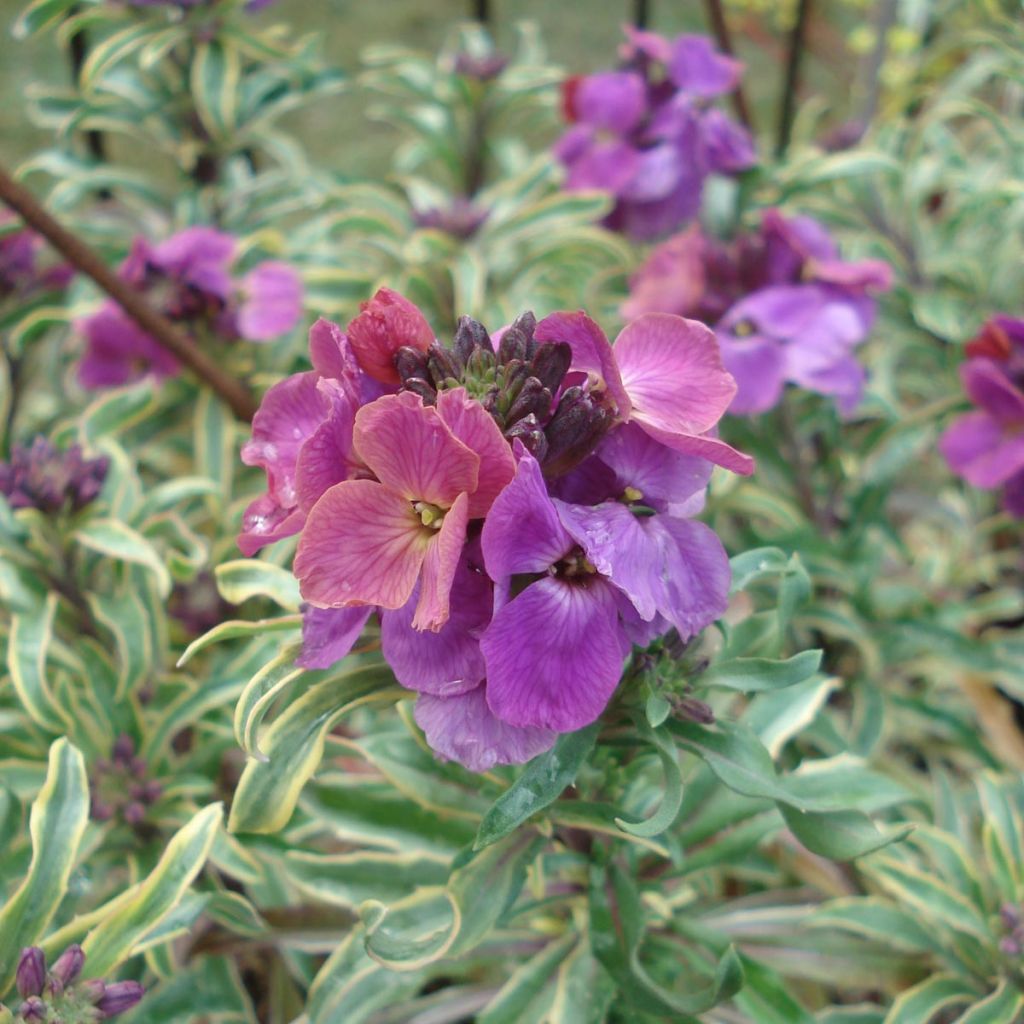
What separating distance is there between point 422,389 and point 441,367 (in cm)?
3

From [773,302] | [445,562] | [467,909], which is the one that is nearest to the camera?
[445,562]

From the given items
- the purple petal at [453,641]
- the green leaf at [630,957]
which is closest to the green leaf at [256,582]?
the purple petal at [453,641]

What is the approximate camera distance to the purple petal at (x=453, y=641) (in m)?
0.76

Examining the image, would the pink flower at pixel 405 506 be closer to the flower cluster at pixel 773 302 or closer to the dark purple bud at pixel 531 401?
the dark purple bud at pixel 531 401

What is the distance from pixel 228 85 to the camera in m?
1.80

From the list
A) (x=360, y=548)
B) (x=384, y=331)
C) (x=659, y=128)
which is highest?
(x=384, y=331)

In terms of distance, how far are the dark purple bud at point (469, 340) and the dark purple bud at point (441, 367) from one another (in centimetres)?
1

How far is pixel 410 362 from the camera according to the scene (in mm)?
782

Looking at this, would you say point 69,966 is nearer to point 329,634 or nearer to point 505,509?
point 329,634

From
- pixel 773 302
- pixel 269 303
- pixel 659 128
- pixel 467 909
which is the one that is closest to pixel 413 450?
pixel 467 909

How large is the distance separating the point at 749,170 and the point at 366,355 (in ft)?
3.67

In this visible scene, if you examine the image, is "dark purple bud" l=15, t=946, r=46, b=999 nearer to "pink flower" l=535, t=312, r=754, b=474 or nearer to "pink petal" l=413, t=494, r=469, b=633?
"pink petal" l=413, t=494, r=469, b=633

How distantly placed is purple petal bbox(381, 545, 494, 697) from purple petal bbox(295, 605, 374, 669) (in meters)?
0.04

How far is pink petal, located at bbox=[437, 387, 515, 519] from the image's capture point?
0.70 m
